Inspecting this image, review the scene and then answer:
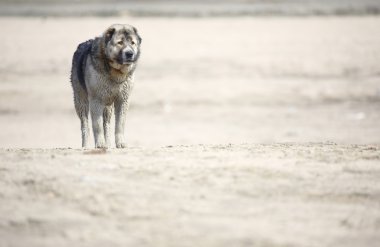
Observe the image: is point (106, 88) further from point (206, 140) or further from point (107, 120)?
point (206, 140)

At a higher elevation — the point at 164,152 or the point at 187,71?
the point at 187,71

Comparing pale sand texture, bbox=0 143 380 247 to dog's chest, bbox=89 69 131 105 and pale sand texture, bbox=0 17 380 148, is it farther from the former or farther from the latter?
pale sand texture, bbox=0 17 380 148

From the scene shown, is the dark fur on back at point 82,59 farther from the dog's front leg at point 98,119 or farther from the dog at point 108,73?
the dog's front leg at point 98,119

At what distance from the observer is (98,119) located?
932 cm

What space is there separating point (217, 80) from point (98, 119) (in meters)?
10.8

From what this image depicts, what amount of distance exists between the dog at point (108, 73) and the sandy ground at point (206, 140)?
844 millimetres

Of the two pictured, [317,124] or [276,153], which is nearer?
[276,153]

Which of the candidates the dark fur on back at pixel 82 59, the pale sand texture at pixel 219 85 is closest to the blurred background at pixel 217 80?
the pale sand texture at pixel 219 85

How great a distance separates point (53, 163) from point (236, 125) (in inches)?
384

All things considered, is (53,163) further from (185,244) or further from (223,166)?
→ (185,244)

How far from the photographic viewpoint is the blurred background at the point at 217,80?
54.5ft

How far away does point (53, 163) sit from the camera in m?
7.54

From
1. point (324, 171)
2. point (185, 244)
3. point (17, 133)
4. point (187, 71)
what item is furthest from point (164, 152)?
point (187, 71)

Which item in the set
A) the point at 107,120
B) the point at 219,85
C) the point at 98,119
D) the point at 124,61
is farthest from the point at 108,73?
the point at 219,85
